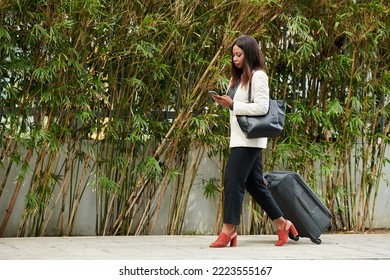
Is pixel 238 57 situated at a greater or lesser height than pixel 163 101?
greater

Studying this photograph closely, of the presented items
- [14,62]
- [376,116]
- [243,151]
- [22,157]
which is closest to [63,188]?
[22,157]

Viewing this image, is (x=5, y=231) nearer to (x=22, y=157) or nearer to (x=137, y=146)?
(x=22, y=157)

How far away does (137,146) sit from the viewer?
7773 millimetres

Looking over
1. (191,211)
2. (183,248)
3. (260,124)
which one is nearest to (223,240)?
(183,248)

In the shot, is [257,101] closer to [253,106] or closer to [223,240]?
[253,106]

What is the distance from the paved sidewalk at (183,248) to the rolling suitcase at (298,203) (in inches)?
5.1

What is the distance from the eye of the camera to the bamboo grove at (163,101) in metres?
7.40

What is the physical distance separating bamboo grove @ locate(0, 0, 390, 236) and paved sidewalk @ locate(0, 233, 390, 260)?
1.34 ft

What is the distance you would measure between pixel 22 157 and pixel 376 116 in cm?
318

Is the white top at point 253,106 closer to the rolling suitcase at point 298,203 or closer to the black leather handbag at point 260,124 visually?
the black leather handbag at point 260,124

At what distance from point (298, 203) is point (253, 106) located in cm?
98

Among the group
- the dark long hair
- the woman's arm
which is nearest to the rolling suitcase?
the woman's arm

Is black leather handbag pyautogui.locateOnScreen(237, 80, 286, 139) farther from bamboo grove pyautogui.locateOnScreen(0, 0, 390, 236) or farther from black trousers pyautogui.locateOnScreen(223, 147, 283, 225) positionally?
bamboo grove pyautogui.locateOnScreen(0, 0, 390, 236)

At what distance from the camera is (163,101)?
25.6ft
